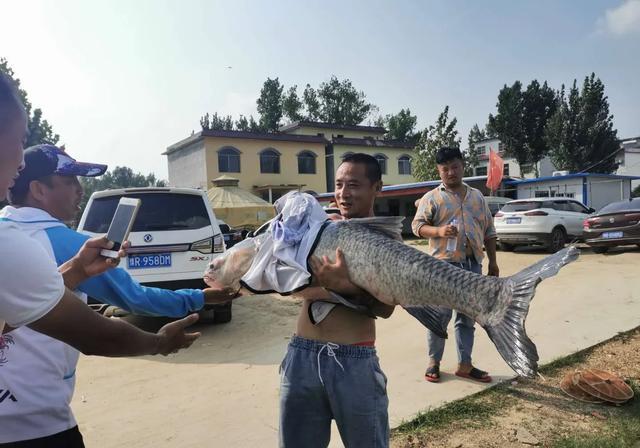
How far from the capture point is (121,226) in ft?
5.94

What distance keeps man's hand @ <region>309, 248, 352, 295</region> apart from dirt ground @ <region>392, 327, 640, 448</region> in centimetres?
183

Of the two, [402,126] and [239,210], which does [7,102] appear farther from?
[402,126]

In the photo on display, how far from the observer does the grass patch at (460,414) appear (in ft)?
11.1

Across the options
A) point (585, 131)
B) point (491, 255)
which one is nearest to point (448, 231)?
point (491, 255)

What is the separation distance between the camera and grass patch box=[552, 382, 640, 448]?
3.05 metres

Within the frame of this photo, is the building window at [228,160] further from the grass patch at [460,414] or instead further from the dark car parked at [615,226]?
the grass patch at [460,414]

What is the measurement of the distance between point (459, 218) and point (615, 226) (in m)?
10.6

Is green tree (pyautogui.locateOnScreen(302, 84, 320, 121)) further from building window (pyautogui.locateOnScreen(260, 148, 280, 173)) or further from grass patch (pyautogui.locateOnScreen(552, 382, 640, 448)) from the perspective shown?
grass patch (pyautogui.locateOnScreen(552, 382, 640, 448))

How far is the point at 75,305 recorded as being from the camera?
1.30m

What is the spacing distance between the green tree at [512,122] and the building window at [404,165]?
24.9 feet

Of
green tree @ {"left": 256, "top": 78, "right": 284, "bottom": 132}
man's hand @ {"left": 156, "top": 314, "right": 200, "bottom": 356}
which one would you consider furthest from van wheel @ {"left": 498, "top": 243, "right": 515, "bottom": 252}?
green tree @ {"left": 256, "top": 78, "right": 284, "bottom": 132}

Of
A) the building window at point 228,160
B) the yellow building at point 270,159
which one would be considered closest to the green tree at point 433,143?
the yellow building at point 270,159

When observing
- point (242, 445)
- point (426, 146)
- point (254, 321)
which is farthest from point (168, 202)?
point (426, 146)

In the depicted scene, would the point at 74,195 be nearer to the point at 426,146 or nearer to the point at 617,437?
the point at 617,437
